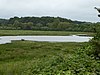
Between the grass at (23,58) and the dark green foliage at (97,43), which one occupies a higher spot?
the dark green foliage at (97,43)

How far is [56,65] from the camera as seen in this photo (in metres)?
13.0

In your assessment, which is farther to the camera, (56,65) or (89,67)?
(56,65)

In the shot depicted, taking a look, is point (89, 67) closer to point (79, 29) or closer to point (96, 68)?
point (96, 68)

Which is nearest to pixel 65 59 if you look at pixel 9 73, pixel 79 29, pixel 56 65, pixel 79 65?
pixel 56 65

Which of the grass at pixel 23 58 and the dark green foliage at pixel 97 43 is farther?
the grass at pixel 23 58

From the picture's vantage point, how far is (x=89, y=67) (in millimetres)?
11977

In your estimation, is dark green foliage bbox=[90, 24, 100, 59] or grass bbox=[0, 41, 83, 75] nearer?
dark green foliage bbox=[90, 24, 100, 59]

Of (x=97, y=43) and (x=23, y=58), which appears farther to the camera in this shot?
(x=23, y=58)

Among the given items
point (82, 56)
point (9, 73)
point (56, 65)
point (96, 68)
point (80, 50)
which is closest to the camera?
point (96, 68)

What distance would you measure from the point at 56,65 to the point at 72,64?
1.03 metres

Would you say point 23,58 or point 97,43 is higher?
point 97,43

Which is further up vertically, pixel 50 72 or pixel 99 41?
pixel 99 41

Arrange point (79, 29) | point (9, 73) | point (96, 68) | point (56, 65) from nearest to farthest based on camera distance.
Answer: point (96, 68)
point (56, 65)
point (9, 73)
point (79, 29)

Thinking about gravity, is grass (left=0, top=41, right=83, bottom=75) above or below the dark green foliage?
below
